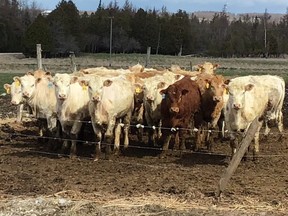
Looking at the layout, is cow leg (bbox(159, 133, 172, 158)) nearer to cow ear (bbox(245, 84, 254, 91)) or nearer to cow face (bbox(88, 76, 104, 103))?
cow face (bbox(88, 76, 104, 103))

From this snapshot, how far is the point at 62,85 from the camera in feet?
37.8

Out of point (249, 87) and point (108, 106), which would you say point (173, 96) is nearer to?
point (108, 106)

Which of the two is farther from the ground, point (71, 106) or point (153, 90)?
point (153, 90)

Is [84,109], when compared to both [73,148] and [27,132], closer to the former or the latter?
[73,148]

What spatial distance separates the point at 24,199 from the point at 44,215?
0.76 m

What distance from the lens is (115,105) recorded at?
11.6m

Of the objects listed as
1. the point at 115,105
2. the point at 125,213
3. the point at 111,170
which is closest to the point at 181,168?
the point at 111,170

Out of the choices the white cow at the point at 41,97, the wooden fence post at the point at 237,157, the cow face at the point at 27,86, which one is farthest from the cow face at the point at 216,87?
the cow face at the point at 27,86

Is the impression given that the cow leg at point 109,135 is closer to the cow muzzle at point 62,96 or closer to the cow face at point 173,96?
the cow muzzle at point 62,96

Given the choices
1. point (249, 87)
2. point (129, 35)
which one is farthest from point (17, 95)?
Result: point (129, 35)

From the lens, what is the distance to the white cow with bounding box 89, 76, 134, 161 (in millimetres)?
11188

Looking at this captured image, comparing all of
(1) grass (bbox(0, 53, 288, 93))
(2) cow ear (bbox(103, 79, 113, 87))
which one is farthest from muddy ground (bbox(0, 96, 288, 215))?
(1) grass (bbox(0, 53, 288, 93))

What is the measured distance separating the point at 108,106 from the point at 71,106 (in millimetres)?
811

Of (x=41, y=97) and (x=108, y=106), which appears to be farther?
(x=41, y=97)
